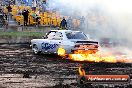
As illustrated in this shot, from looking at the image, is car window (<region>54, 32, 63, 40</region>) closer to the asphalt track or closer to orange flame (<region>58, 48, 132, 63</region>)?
orange flame (<region>58, 48, 132, 63</region>)

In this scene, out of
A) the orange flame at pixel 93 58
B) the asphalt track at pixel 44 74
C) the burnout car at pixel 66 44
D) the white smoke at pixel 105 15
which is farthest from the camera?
the white smoke at pixel 105 15

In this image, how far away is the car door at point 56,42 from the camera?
59.6ft

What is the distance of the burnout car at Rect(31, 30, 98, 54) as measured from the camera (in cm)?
1722

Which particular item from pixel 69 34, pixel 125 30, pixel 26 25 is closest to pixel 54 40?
pixel 69 34

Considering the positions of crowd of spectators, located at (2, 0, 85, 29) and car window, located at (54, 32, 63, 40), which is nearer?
car window, located at (54, 32, 63, 40)

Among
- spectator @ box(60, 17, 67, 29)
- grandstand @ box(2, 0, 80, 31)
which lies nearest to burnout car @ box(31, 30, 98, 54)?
spectator @ box(60, 17, 67, 29)

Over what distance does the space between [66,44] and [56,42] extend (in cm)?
85

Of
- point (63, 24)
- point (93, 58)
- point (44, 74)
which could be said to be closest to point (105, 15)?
point (63, 24)

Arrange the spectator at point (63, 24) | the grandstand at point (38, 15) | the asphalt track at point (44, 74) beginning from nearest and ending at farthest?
the asphalt track at point (44, 74) → the spectator at point (63, 24) → the grandstand at point (38, 15)

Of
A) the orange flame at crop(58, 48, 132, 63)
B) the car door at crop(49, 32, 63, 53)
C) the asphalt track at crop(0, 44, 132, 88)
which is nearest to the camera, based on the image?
the asphalt track at crop(0, 44, 132, 88)

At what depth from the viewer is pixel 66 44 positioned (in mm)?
17625

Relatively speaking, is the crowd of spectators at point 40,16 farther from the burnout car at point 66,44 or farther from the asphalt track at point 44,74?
the asphalt track at point 44,74

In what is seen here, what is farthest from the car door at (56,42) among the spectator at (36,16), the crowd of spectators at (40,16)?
the spectator at (36,16)

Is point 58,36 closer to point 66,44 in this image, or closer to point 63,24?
point 66,44
